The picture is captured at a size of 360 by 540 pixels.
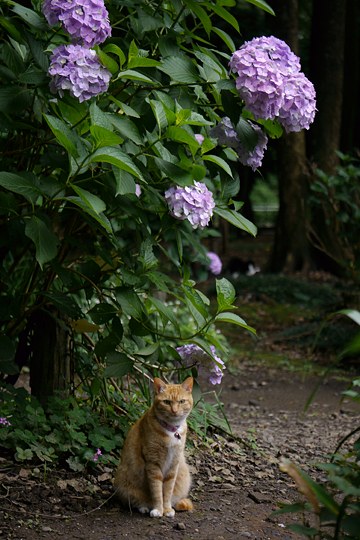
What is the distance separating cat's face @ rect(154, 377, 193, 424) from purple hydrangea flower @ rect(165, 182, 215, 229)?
0.83 m

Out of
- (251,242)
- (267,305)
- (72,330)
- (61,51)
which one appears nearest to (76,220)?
(72,330)

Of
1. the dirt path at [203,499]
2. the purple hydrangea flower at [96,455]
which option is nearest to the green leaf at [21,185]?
the dirt path at [203,499]

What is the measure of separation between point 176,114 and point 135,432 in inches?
59.1

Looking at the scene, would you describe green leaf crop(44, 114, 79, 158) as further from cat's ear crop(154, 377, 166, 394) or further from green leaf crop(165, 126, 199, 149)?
cat's ear crop(154, 377, 166, 394)

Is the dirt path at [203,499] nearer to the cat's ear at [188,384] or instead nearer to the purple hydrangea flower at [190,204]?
the cat's ear at [188,384]

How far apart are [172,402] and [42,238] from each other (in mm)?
1077

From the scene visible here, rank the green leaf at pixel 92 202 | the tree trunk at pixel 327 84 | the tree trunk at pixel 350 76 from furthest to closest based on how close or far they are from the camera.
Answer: the tree trunk at pixel 350 76 < the tree trunk at pixel 327 84 < the green leaf at pixel 92 202

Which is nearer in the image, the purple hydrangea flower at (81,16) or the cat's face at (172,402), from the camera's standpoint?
the purple hydrangea flower at (81,16)

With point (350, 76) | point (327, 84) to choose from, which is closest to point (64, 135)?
point (327, 84)

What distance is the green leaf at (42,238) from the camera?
10.2ft

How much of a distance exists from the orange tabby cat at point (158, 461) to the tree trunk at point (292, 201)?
9.99 meters

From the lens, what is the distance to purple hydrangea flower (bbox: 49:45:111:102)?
118 inches

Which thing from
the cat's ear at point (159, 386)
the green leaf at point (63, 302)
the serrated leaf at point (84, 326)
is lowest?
the serrated leaf at point (84, 326)

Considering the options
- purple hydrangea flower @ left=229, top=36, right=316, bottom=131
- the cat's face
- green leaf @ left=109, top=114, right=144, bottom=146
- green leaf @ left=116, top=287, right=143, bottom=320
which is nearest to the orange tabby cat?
the cat's face
